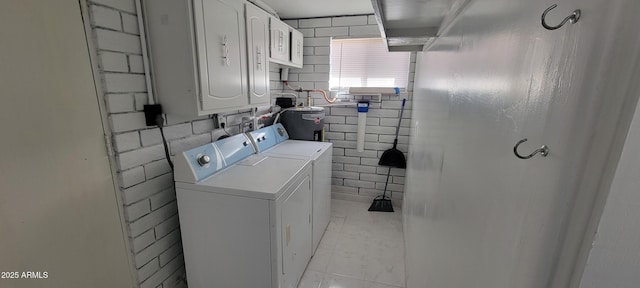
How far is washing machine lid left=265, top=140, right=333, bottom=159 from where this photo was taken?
2.19m

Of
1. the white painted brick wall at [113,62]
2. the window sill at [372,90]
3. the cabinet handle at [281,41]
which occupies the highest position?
the cabinet handle at [281,41]

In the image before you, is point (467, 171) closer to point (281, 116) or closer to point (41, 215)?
point (41, 215)

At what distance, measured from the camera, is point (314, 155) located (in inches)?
85.0

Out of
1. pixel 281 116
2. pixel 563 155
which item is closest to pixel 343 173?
pixel 281 116

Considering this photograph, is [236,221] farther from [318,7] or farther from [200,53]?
[318,7]

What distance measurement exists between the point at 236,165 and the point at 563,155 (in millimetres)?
1782

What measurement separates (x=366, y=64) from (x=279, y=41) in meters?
1.05

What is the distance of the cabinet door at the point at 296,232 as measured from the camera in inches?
62.7

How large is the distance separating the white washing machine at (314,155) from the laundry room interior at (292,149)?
24 millimetres

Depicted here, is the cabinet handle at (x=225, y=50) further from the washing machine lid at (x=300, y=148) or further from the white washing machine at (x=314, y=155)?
the washing machine lid at (x=300, y=148)

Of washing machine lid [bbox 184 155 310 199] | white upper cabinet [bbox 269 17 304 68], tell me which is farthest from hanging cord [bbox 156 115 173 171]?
white upper cabinet [bbox 269 17 304 68]

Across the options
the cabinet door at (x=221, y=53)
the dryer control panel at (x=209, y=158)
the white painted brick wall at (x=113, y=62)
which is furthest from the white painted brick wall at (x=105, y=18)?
the dryer control panel at (x=209, y=158)

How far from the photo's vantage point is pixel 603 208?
0.30 m

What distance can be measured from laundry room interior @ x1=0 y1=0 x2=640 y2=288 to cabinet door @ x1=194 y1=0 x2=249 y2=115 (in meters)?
0.01
